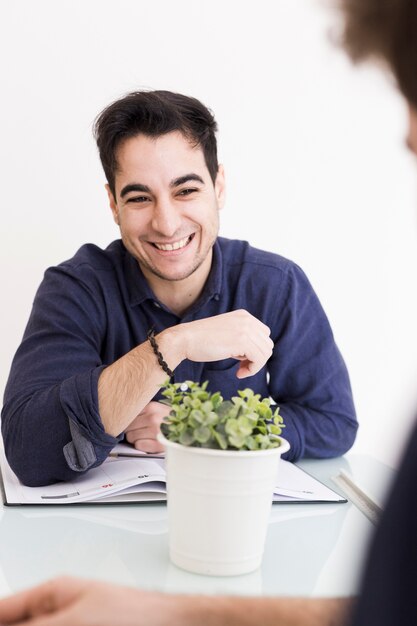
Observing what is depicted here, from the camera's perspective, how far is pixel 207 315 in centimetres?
224

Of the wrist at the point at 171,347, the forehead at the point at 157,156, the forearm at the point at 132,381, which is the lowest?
the forearm at the point at 132,381

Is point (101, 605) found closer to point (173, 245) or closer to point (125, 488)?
point (125, 488)

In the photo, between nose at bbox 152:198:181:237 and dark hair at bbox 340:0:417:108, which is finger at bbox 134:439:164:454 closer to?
nose at bbox 152:198:181:237

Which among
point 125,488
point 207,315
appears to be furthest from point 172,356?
point 207,315

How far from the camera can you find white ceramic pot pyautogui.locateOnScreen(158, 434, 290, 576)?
1167 mm

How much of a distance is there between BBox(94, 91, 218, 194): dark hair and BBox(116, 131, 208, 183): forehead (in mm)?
17

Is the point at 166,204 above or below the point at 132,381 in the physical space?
above

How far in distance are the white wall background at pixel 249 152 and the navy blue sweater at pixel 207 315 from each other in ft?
2.59

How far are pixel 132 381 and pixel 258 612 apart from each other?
1.04 m

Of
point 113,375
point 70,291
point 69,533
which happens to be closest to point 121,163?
point 70,291

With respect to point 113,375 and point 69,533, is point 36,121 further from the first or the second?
point 69,533

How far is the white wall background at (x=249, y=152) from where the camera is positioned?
3.01m

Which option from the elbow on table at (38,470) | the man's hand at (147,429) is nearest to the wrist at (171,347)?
the man's hand at (147,429)

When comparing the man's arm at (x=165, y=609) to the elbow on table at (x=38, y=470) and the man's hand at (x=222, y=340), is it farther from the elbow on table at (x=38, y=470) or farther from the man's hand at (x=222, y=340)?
the man's hand at (x=222, y=340)
